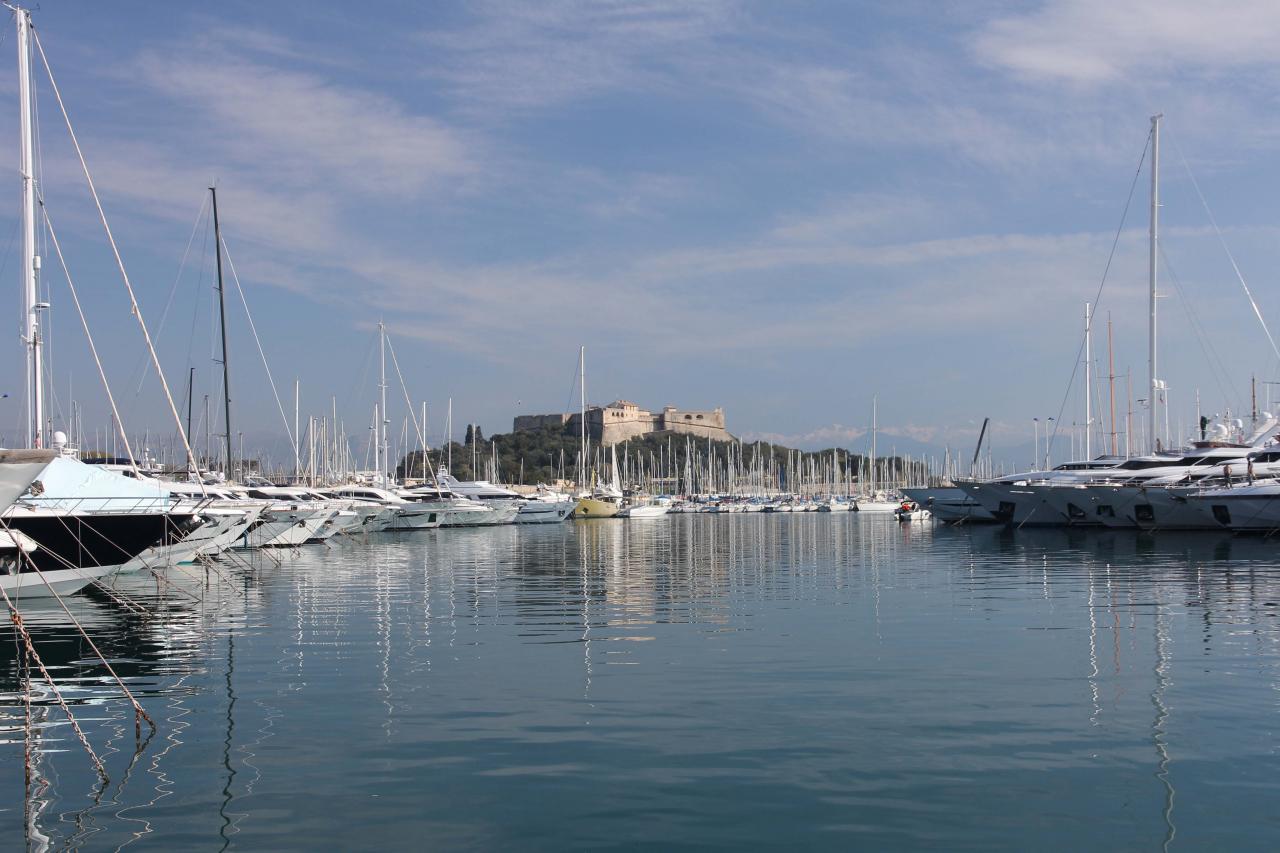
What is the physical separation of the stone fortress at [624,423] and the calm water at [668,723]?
15850cm

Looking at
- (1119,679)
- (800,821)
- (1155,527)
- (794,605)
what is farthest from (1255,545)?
(800,821)

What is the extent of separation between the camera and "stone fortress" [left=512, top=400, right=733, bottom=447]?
182375 millimetres

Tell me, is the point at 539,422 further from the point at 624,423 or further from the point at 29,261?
the point at 29,261

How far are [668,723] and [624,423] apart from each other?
17491 centimetres

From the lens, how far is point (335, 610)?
21.8m

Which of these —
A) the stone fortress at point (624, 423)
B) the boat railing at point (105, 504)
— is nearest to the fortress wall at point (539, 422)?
the stone fortress at point (624, 423)

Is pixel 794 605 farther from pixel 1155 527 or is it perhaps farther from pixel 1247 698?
pixel 1155 527

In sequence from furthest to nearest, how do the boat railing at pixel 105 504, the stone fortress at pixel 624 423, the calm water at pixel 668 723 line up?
the stone fortress at pixel 624 423
the boat railing at pixel 105 504
the calm water at pixel 668 723

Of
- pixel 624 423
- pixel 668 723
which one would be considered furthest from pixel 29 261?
pixel 624 423

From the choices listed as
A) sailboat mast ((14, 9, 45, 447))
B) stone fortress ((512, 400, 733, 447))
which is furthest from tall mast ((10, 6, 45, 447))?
stone fortress ((512, 400, 733, 447))

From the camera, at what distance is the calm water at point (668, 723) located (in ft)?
26.3

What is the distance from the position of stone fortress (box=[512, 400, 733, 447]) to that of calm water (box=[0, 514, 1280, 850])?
159 m

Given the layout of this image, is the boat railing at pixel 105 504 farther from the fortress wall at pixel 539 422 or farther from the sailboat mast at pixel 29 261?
the fortress wall at pixel 539 422

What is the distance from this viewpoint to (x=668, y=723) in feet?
36.6
